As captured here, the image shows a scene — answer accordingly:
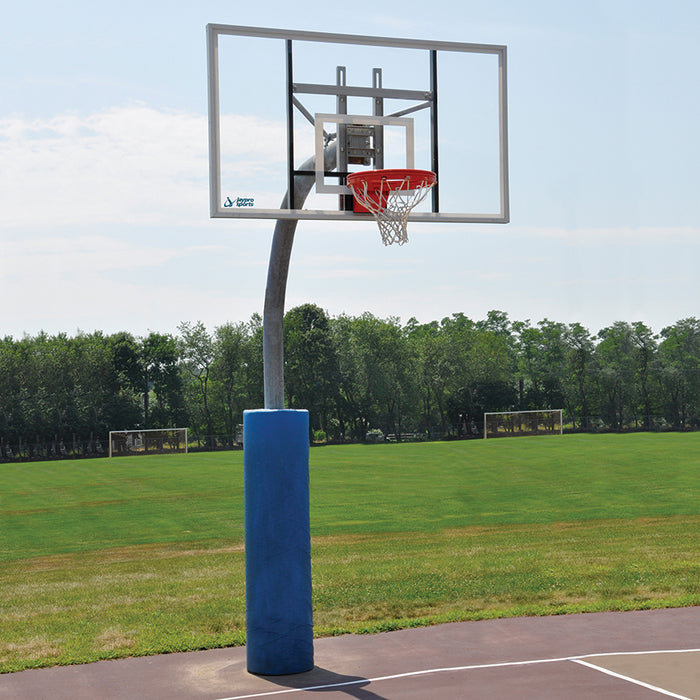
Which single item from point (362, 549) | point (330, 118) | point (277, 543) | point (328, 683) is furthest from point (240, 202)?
point (362, 549)

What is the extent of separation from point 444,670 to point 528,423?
64816mm

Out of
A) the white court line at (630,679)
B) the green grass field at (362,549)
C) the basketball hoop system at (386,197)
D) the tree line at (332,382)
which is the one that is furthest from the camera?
the tree line at (332,382)

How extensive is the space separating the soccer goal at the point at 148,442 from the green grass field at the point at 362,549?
23.1 m

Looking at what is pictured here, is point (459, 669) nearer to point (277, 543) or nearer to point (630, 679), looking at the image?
point (630, 679)

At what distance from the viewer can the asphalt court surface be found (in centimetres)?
883

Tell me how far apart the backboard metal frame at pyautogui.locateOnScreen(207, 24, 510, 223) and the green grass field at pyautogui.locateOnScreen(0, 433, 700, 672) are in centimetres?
515

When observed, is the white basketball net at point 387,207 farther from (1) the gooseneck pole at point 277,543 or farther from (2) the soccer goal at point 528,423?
(2) the soccer goal at point 528,423

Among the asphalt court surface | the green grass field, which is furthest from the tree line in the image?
the asphalt court surface

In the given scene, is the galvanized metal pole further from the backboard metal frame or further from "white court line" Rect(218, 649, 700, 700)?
"white court line" Rect(218, 649, 700, 700)

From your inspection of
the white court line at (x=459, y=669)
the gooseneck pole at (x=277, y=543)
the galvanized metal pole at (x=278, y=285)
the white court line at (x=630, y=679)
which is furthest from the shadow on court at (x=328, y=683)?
the galvanized metal pole at (x=278, y=285)

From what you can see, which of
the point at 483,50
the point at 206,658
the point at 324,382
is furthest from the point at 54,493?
the point at 324,382

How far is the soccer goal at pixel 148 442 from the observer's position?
216 ft

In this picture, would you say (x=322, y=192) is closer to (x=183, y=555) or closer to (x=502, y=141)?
(x=502, y=141)

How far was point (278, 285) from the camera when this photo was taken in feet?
32.4
